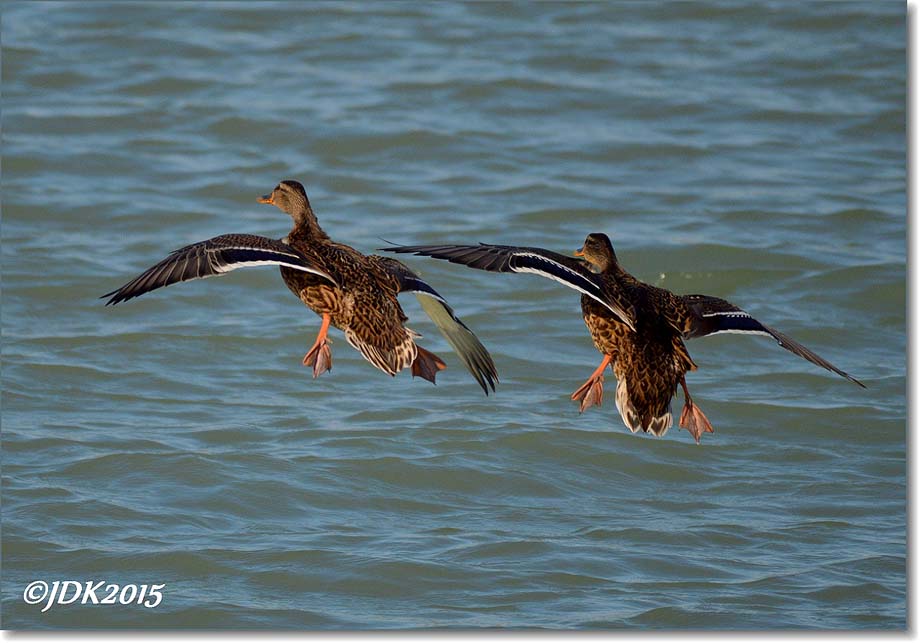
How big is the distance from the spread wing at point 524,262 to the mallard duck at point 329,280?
216 millimetres

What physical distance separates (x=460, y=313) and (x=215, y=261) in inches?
227

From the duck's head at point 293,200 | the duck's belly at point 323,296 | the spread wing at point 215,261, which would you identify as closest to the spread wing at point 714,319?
the duck's belly at point 323,296

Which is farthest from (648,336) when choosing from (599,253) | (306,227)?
(306,227)

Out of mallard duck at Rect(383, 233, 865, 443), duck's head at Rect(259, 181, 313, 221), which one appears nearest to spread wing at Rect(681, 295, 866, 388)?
mallard duck at Rect(383, 233, 865, 443)

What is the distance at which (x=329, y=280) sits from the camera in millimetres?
6219

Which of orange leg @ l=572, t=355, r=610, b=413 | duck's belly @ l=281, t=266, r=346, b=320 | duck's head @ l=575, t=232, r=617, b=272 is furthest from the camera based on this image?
duck's head @ l=575, t=232, r=617, b=272

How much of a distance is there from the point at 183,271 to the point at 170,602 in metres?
2.35

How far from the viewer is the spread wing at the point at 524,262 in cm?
567

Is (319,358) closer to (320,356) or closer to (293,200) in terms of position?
(320,356)

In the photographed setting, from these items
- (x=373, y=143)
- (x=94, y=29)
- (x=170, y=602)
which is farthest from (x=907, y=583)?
(x=94, y=29)

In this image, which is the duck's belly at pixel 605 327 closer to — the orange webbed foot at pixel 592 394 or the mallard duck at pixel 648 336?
the mallard duck at pixel 648 336

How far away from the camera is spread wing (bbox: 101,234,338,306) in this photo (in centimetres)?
572

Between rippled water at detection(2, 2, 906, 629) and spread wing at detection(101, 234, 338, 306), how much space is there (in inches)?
86.2

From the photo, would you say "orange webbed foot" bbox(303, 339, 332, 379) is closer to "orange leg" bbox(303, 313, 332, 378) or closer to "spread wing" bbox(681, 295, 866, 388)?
"orange leg" bbox(303, 313, 332, 378)
